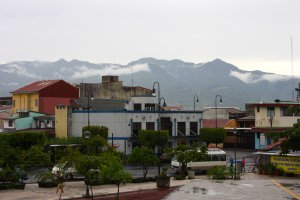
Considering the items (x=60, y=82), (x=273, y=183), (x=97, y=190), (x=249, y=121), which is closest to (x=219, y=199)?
(x=273, y=183)

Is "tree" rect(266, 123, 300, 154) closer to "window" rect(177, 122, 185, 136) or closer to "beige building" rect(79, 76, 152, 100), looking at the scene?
"window" rect(177, 122, 185, 136)

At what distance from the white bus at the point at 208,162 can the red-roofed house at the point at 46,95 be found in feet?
140

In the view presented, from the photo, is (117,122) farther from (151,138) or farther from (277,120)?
(277,120)

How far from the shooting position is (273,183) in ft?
107

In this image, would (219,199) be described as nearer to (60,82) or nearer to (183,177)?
(183,177)

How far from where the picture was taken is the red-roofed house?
85.6 metres

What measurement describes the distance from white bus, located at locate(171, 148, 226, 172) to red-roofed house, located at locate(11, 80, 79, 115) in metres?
42.8

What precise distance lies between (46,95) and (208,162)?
4465cm

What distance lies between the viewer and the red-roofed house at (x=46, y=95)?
85.6m

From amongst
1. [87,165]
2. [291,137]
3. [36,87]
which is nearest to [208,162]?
[291,137]

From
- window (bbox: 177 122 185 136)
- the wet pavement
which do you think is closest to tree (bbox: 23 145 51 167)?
the wet pavement

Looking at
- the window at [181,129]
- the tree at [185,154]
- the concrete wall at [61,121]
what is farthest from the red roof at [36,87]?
the tree at [185,154]

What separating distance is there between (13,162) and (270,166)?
2173 centimetres

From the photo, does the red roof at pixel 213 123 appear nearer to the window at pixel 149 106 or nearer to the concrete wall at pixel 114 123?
the window at pixel 149 106
